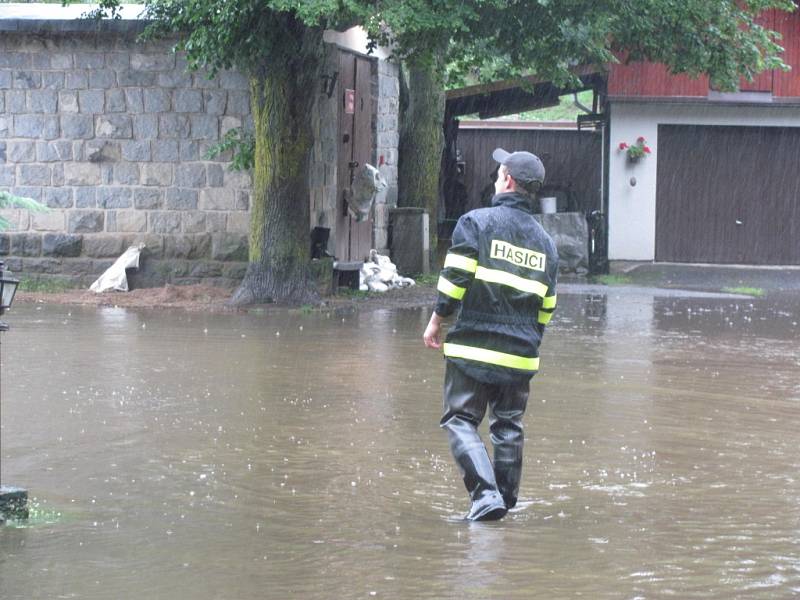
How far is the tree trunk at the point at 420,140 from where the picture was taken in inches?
875

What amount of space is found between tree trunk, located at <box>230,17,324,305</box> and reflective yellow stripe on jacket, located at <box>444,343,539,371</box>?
9.44 meters

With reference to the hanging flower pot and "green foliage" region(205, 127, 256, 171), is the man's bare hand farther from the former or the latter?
the hanging flower pot

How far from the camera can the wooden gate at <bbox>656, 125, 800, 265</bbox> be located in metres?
26.1

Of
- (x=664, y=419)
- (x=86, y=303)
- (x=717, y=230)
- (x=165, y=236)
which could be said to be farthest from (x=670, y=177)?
(x=664, y=419)

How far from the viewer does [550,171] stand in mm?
29750

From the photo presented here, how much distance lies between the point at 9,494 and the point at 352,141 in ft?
45.0

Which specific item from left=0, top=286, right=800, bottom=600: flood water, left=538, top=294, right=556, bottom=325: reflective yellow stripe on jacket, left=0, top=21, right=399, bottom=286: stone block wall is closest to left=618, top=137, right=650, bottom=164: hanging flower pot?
left=0, top=21, right=399, bottom=286: stone block wall

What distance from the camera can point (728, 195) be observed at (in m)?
26.2

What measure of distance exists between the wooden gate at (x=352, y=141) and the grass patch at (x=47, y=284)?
3.56 meters

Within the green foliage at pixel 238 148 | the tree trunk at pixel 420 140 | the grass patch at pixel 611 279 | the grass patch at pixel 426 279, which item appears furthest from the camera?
the tree trunk at pixel 420 140

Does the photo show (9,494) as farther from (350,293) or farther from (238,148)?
(350,293)

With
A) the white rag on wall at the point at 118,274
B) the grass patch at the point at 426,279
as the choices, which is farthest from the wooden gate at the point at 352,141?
the white rag on wall at the point at 118,274

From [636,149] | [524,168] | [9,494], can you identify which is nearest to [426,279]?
[636,149]

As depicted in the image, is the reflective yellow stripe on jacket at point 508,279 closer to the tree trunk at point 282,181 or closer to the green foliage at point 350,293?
the tree trunk at point 282,181
